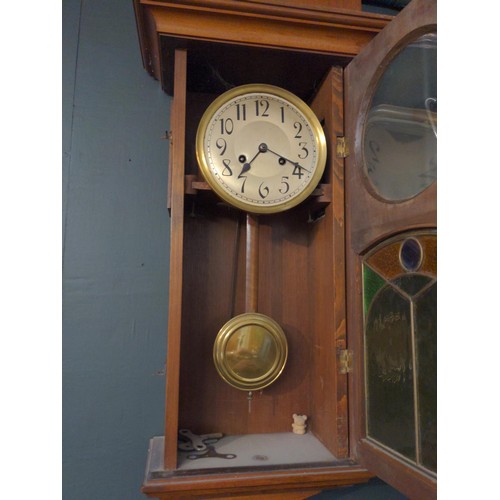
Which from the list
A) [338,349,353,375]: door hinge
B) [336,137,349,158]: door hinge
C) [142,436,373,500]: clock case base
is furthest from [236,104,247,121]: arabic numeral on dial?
[142,436,373,500]: clock case base

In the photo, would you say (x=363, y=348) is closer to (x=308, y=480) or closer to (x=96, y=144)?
(x=308, y=480)

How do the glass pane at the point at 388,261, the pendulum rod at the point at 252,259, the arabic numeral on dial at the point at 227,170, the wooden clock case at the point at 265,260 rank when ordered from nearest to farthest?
the glass pane at the point at 388,261, the wooden clock case at the point at 265,260, the arabic numeral on dial at the point at 227,170, the pendulum rod at the point at 252,259

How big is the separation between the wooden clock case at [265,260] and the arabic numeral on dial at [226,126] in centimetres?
11

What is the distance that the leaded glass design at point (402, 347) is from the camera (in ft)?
2.42

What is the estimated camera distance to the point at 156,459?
0.98m

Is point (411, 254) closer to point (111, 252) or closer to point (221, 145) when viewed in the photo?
point (221, 145)

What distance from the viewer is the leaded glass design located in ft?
2.42

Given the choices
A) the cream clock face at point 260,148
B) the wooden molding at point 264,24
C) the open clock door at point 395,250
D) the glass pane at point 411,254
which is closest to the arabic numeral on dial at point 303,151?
the cream clock face at point 260,148

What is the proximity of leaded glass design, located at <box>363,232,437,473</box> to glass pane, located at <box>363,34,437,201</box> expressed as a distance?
10 centimetres

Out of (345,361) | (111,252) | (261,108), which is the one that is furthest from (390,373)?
(111,252)

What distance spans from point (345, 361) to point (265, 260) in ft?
1.22

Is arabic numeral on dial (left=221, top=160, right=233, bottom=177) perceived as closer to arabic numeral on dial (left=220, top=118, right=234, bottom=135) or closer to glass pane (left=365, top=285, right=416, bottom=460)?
arabic numeral on dial (left=220, top=118, right=234, bottom=135)

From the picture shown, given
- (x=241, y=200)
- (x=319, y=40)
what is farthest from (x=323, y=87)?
(x=241, y=200)

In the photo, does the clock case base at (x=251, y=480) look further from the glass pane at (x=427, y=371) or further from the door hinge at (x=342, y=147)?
the door hinge at (x=342, y=147)
